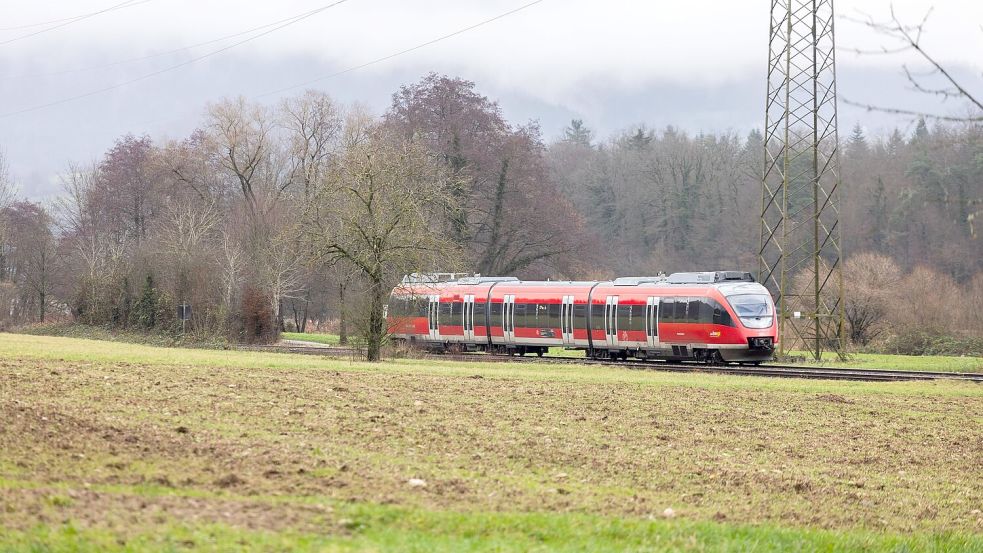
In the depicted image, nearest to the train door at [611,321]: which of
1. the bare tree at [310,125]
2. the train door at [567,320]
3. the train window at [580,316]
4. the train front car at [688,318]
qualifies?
the train front car at [688,318]

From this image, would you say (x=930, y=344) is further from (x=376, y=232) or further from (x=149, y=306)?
(x=149, y=306)

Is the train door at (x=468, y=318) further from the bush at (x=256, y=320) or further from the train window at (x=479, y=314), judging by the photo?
the bush at (x=256, y=320)

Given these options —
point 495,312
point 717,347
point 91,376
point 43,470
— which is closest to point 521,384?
point 91,376

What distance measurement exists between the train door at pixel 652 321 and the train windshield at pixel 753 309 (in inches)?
116

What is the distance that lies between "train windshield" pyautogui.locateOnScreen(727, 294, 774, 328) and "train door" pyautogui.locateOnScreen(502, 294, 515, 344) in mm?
10144

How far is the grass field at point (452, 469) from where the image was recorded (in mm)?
8445

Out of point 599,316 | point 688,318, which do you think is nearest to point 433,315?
point 599,316

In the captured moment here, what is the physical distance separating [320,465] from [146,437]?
215 centimetres

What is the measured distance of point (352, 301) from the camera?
37.2 m

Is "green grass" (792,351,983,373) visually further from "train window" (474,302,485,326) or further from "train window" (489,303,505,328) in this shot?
"train window" (474,302,485,326)

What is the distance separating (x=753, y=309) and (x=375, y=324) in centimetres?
1395

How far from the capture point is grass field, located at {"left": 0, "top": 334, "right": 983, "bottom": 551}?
8.45 meters

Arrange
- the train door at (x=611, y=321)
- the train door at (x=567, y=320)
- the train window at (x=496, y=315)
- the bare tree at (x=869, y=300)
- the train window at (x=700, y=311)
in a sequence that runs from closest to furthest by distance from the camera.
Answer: the train window at (x=700, y=311)
the train door at (x=611, y=321)
the train door at (x=567, y=320)
the train window at (x=496, y=315)
the bare tree at (x=869, y=300)

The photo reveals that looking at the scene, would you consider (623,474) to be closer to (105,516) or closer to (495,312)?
(105,516)
